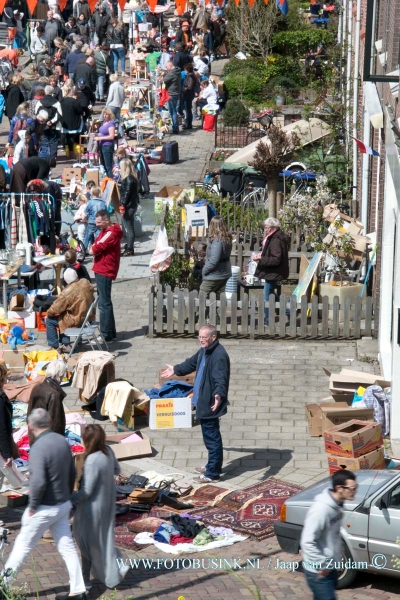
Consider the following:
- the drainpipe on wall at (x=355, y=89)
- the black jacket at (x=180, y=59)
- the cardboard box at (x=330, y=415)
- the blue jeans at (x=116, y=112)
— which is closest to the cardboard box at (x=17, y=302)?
the cardboard box at (x=330, y=415)

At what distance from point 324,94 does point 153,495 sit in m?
21.0

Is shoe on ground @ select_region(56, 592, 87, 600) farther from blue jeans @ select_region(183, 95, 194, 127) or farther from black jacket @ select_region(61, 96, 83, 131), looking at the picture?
blue jeans @ select_region(183, 95, 194, 127)

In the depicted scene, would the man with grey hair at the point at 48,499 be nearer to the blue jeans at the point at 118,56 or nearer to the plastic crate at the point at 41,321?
the plastic crate at the point at 41,321

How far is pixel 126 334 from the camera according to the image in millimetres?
16828

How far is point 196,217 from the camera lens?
20266 mm

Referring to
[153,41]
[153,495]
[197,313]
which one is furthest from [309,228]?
[153,41]

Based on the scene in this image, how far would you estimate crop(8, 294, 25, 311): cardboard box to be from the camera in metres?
16.8

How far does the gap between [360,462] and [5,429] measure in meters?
3.41

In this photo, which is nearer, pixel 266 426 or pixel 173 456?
pixel 173 456

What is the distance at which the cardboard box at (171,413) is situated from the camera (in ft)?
42.9

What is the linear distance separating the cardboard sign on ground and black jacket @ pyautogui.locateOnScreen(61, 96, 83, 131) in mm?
15401

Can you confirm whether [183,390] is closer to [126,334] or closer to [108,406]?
[108,406]

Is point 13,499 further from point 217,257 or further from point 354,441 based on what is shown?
point 217,257

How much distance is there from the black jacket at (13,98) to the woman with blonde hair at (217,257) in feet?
43.1
